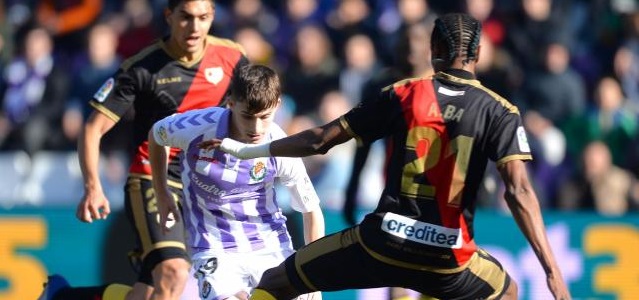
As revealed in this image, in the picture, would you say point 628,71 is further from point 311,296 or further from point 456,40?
point 456,40

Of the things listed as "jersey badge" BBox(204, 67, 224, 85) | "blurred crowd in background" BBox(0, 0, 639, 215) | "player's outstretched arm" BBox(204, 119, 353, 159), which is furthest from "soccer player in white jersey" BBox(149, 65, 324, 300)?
"blurred crowd in background" BBox(0, 0, 639, 215)

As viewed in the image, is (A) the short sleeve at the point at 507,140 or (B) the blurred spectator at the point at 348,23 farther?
(B) the blurred spectator at the point at 348,23

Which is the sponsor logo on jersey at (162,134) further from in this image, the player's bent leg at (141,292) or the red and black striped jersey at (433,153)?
the red and black striped jersey at (433,153)

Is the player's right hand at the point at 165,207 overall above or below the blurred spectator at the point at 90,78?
above

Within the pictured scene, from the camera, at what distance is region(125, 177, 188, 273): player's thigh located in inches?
344

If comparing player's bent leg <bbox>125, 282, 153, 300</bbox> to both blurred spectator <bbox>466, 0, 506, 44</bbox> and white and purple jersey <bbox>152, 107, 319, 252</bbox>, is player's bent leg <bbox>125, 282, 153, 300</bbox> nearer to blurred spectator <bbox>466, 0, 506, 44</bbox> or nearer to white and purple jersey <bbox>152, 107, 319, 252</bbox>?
white and purple jersey <bbox>152, 107, 319, 252</bbox>

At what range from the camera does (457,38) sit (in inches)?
275

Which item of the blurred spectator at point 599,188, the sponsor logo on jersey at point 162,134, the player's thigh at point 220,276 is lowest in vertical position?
the blurred spectator at point 599,188

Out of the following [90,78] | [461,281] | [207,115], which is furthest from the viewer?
[90,78]

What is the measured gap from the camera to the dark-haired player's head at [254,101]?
7.38 metres

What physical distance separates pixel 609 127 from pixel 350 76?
102 inches

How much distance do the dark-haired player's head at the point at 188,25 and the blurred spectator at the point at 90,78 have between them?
570 cm

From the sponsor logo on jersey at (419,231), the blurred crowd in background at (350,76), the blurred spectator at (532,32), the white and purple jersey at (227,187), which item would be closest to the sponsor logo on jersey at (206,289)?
the white and purple jersey at (227,187)

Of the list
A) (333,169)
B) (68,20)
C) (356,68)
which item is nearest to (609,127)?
(356,68)
